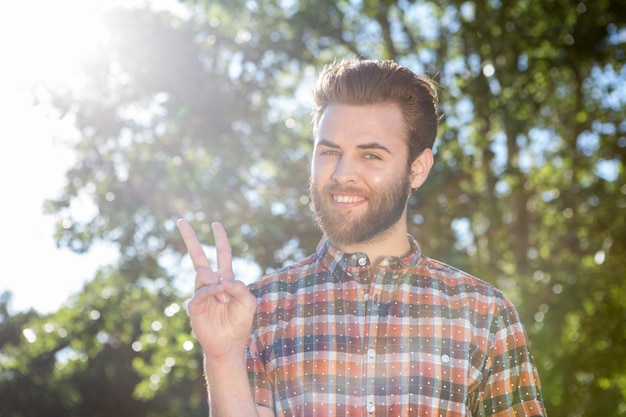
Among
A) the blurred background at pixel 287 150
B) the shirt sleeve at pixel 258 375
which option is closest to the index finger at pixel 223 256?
the shirt sleeve at pixel 258 375

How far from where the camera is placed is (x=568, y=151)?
46.3 feet

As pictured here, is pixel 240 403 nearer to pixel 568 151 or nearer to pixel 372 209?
pixel 372 209

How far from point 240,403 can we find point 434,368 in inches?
31.1

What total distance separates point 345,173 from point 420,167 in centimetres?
51

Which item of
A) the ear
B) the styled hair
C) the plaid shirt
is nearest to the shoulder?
the plaid shirt

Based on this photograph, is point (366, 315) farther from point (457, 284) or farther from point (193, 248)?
point (193, 248)

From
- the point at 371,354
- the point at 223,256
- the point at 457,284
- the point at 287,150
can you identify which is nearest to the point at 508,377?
the point at 457,284

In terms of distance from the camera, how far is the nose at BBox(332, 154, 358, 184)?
3.18 metres

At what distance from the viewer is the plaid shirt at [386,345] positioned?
3027 millimetres

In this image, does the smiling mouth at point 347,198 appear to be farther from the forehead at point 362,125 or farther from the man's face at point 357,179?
the forehead at point 362,125

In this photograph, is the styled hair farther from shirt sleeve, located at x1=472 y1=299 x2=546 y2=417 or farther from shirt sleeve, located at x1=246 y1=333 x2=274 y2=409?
shirt sleeve, located at x1=246 y1=333 x2=274 y2=409

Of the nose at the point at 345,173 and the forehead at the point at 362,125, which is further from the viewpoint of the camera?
the forehead at the point at 362,125

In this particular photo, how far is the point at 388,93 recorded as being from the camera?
11.4ft

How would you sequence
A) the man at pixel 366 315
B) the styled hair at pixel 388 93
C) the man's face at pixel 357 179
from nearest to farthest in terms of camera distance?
the man at pixel 366 315 < the man's face at pixel 357 179 < the styled hair at pixel 388 93
